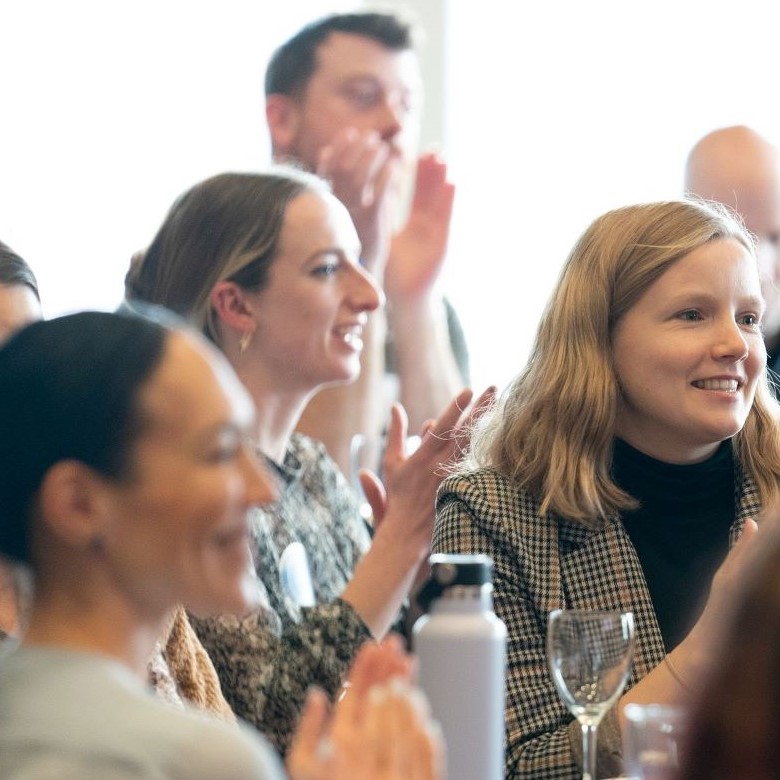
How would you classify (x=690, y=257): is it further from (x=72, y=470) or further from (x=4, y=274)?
(x=72, y=470)

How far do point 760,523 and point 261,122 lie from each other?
2453 mm

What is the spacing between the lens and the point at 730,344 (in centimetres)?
214

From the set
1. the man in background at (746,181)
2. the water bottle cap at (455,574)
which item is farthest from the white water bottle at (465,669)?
the man in background at (746,181)

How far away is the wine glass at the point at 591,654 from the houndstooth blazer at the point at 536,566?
1.58 feet

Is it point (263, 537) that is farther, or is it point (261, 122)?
point (261, 122)

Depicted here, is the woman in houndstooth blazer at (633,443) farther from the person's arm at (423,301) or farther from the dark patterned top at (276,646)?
the person's arm at (423,301)

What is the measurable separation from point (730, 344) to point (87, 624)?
125 centimetres

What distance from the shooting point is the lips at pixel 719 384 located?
2.16 metres

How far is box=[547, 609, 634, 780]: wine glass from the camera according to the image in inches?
58.2

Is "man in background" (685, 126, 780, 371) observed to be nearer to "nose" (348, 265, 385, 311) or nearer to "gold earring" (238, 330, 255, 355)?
"nose" (348, 265, 385, 311)

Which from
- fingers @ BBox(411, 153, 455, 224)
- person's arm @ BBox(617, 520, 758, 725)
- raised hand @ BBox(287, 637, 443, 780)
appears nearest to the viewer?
raised hand @ BBox(287, 637, 443, 780)

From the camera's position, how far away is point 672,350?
7.09 feet

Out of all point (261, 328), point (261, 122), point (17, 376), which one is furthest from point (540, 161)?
point (17, 376)

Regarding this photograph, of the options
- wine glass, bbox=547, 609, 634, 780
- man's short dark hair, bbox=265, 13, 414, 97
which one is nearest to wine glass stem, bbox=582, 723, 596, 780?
wine glass, bbox=547, 609, 634, 780
